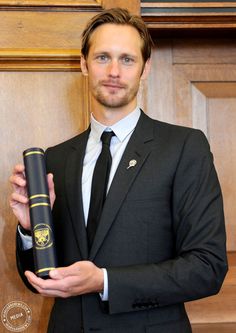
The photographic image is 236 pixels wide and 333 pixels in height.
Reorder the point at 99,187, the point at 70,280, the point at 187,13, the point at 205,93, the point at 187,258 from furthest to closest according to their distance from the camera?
1. the point at 205,93
2. the point at 187,13
3. the point at 99,187
4. the point at 187,258
5. the point at 70,280

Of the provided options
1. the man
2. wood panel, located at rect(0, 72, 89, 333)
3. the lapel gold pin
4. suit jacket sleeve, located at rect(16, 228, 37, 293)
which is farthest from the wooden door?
suit jacket sleeve, located at rect(16, 228, 37, 293)

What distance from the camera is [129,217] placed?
1310 millimetres

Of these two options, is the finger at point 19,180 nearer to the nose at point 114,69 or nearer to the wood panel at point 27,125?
the nose at point 114,69

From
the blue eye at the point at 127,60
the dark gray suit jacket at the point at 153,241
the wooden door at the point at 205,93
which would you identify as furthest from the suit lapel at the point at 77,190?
the wooden door at the point at 205,93

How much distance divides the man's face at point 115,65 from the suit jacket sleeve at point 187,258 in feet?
0.67

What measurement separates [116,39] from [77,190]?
14.5 inches

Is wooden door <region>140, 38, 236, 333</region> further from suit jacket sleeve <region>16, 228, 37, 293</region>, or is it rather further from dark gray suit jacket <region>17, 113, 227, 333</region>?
suit jacket sleeve <region>16, 228, 37, 293</region>

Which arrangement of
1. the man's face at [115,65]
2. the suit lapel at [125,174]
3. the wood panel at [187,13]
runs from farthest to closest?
the wood panel at [187,13] → the man's face at [115,65] → the suit lapel at [125,174]

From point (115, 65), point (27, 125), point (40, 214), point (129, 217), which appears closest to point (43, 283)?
point (40, 214)

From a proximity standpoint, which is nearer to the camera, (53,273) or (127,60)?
(53,273)

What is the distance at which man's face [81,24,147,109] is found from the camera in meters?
1.39

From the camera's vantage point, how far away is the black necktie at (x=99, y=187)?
1.33 m

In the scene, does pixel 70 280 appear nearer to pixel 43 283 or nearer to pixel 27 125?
pixel 43 283

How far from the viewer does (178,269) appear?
1248 mm
